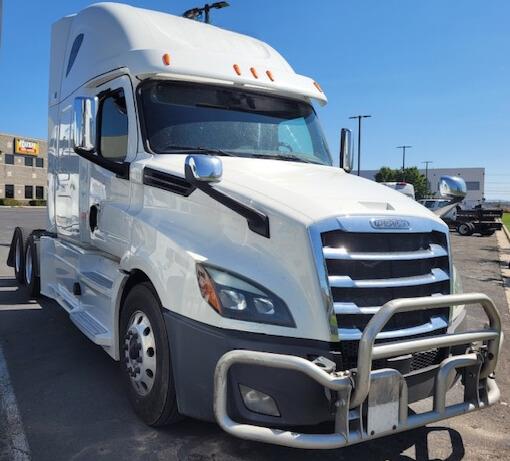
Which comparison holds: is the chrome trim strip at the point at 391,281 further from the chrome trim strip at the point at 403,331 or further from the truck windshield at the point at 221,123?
the truck windshield at the point at 221,123

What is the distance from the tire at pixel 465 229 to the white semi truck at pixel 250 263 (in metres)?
27.6

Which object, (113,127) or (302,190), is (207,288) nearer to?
(302,190)

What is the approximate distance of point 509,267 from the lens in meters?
15.2

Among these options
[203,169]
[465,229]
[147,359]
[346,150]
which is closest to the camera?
[203,169]

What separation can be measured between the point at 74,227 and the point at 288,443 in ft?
13.0

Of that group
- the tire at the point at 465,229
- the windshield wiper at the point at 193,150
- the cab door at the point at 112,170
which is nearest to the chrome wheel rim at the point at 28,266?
the cab door at the point at 112,170

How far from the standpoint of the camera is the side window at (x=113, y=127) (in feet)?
14.7

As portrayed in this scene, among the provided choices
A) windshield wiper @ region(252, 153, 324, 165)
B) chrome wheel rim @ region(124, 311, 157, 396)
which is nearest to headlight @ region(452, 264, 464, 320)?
windshield wiper @ region(252, 153, 324, 165)

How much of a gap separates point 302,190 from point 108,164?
1.96 m

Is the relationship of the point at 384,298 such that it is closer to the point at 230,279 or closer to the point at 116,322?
the point at 230,279

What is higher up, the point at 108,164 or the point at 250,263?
the point at 108,164

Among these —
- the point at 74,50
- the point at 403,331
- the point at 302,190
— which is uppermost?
the point at 74,50

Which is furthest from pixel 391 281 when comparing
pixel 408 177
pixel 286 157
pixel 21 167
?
pixel 408 177

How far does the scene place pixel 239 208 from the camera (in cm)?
321
